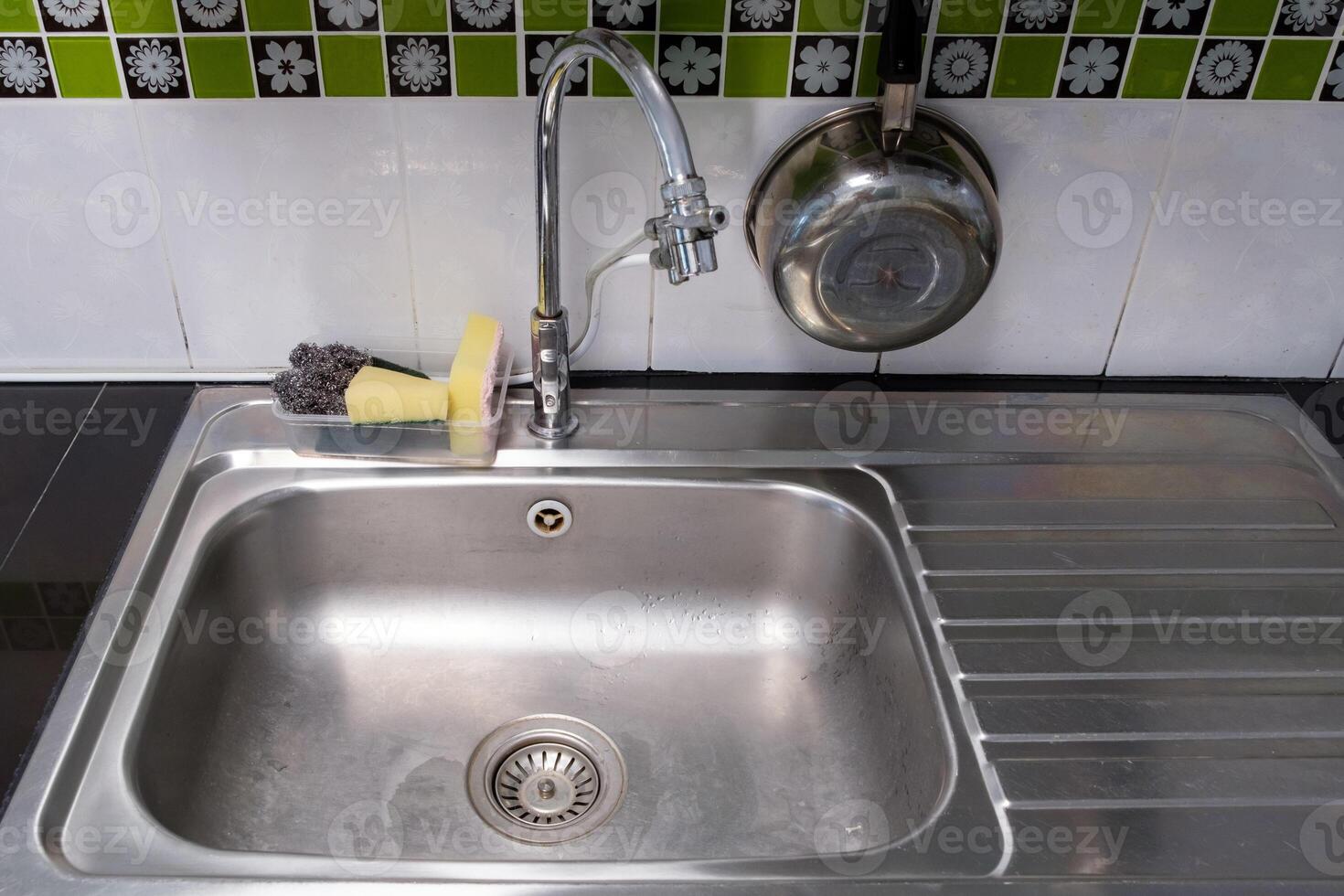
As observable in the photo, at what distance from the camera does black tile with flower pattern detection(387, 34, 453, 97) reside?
2.86 feet

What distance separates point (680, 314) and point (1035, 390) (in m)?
0.37

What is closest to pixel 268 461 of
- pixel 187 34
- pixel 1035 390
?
pixel 187 34

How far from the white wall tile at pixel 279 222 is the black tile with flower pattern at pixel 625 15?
0.19 metres

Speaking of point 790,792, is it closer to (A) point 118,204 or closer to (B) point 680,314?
(B) point 680,314

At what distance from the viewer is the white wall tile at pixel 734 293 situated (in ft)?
3.02

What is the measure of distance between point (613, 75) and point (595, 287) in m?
0.20

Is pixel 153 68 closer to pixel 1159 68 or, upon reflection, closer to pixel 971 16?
pixel 971 16

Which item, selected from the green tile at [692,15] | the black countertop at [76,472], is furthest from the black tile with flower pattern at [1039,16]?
the black countertop at [76,472]

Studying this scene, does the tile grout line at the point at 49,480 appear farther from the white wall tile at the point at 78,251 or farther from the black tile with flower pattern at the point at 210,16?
the black tile with flower pattern at the point at 210,16

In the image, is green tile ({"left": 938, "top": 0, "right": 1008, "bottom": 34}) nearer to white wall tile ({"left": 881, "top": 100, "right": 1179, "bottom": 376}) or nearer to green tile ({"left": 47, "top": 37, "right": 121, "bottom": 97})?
white wall tile ({"left": 881, "top": 100, "right": 1179, "bottom": 376})

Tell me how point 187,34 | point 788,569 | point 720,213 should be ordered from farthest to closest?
point 788,569
point 187,34
point 720,213

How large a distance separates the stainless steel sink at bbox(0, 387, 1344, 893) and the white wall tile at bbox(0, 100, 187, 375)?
0.11 metres

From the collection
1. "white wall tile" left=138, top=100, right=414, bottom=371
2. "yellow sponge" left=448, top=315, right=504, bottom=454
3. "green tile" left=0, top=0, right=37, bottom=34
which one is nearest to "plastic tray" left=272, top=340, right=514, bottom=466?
"yellow sponge" left=448, top=315, right=504, bottom=454

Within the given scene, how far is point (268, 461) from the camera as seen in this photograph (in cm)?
96
